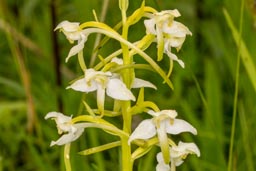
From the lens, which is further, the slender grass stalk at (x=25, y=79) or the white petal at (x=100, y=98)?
the slender grass stalk at (x=25, y=79)

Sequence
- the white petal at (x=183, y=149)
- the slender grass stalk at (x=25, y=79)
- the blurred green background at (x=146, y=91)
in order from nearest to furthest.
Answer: the white petal at (x=183, y=149), the blurred green background at (x=146, y=91), the slender grass stalk at (x=25, y=79)

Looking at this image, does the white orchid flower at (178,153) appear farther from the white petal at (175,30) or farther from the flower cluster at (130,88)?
the white petal at (175,30)

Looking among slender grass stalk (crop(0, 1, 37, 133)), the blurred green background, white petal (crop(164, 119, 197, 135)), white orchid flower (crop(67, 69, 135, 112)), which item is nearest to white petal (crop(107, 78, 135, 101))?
white orchid flower (crop(67, 69, 135, 112))

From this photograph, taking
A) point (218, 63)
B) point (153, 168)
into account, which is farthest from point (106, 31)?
point (218, 63)

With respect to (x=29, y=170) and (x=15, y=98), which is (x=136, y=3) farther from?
(x=15, y=98)

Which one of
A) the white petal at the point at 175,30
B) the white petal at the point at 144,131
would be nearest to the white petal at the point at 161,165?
the white petal at the point at 144,131

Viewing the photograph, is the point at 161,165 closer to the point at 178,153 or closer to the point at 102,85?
the point at 178,153

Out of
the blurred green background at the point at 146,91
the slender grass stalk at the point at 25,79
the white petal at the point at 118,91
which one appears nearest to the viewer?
the white petal at the point at 118,91
